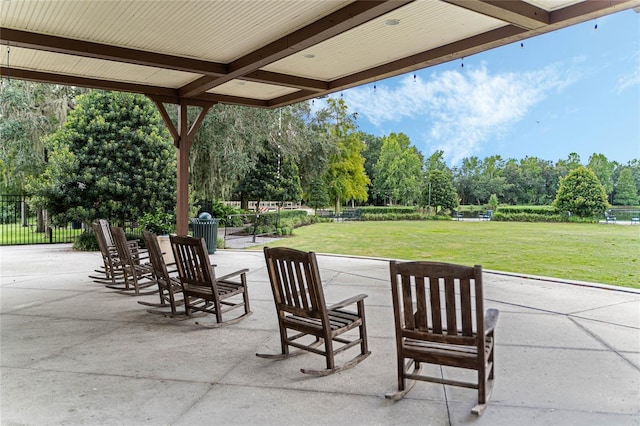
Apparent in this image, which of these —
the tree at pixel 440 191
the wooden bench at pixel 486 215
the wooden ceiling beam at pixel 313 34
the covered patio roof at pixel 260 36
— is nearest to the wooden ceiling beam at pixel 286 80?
the covered patio roof at pixel 260 36

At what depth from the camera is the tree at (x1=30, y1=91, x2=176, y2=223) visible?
10.5 m

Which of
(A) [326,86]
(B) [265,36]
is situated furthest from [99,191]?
(B) [265,36]

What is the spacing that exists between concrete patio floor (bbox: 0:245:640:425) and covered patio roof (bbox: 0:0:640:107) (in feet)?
9.61

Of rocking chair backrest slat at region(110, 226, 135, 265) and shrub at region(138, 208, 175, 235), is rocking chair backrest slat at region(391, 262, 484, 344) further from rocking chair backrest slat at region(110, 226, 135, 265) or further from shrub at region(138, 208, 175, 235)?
shrub at region(138, 208, 175, 235)

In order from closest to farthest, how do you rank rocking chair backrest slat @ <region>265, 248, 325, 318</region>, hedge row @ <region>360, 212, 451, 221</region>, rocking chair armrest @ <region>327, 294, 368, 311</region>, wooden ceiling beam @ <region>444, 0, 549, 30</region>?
rocking chair backrest slat @ <region>265, 248, 325, 318</region> → rocking chair armrest @ <region>327, 294, 368, 311</region> → wooden ceiling beam @ <region>444, 0, 549, 30</region> → hedge row @ <region>360, 212, 451, 221</region>

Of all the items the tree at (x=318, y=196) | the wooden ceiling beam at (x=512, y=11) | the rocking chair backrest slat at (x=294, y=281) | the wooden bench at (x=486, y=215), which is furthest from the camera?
the wooden bench at (x=486, y=215)

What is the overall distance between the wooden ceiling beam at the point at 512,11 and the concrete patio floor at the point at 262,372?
2857 mm

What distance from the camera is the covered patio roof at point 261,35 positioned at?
4316mm

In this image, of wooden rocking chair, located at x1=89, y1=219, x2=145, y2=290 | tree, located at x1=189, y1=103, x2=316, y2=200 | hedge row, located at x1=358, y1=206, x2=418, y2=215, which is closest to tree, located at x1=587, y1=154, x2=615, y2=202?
hedge row, located at x1=358, y1=206, x2=418, y2=215

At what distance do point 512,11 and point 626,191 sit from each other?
3861 centimetres

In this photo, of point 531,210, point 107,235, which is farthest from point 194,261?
point 531,210

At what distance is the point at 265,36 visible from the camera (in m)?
5.28

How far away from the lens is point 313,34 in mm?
4703

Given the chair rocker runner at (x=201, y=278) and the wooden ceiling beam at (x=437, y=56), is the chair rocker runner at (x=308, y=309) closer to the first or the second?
the chair rocker runner at (x=201, y=278)
